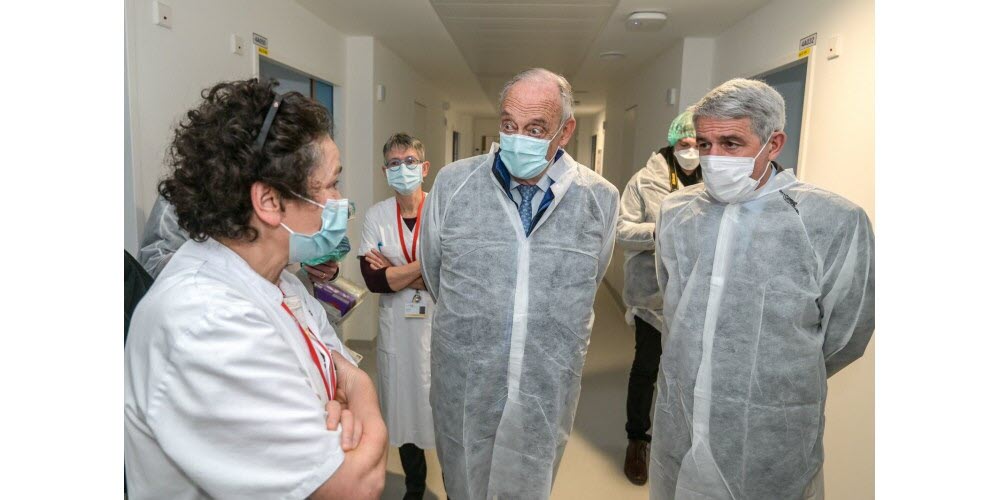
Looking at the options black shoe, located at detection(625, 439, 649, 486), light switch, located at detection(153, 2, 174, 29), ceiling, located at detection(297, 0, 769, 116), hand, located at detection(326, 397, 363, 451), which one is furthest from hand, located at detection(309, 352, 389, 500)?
ceiling, located at detection(297, 0, 769, 116)

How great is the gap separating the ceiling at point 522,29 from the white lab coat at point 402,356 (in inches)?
81.1

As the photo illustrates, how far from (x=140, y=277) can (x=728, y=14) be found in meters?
3.86

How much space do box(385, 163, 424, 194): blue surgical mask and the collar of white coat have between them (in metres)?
0.70

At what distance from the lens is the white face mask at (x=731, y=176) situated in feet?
4.86

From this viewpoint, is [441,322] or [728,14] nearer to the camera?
[441,322]

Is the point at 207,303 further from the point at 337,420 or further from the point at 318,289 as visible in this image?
the point at 318,289

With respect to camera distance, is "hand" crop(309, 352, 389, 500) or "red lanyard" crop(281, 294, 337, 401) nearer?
"hand" crop(309, 352, 389, 500)

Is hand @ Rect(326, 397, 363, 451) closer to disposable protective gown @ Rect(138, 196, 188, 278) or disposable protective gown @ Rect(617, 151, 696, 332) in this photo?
disposable protective gown @ Rect(138, 196, 188, 278)

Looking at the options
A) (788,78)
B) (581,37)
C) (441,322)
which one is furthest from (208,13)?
(788,78)

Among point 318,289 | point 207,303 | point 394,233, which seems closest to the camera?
point 207,303

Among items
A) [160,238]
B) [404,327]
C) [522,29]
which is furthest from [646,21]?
[160,238]

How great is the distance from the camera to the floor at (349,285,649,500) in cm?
263

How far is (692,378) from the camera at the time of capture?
5.03 feet

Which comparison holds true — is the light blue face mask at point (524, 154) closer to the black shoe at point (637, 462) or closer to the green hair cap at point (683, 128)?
the green hair cap at point (683, 128)
